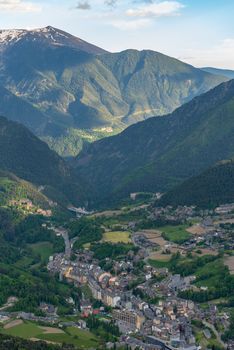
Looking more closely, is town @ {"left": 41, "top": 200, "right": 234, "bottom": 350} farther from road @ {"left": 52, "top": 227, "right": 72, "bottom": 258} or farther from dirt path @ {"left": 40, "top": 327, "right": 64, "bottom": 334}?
dirt path @ {"left": 40, "top": 327, "right": 64, "bottom": 334}

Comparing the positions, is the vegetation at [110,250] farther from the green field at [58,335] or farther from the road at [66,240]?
the green field at [58,335]

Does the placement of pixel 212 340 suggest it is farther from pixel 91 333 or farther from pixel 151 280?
pixel 151 280

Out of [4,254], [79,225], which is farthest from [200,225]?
[4,254]

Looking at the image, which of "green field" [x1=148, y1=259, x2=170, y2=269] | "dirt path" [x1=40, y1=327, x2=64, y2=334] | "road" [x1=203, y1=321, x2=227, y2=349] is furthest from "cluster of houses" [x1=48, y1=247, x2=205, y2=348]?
"dirt path" [x1=40, y1=327, x2=64, y2=334]

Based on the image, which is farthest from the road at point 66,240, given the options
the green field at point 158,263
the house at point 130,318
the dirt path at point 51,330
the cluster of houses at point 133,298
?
the dirt path at point 51,330

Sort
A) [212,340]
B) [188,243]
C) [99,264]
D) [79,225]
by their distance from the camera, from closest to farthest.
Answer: [212,340] < [99,264] < [188,243] < [79,225]
